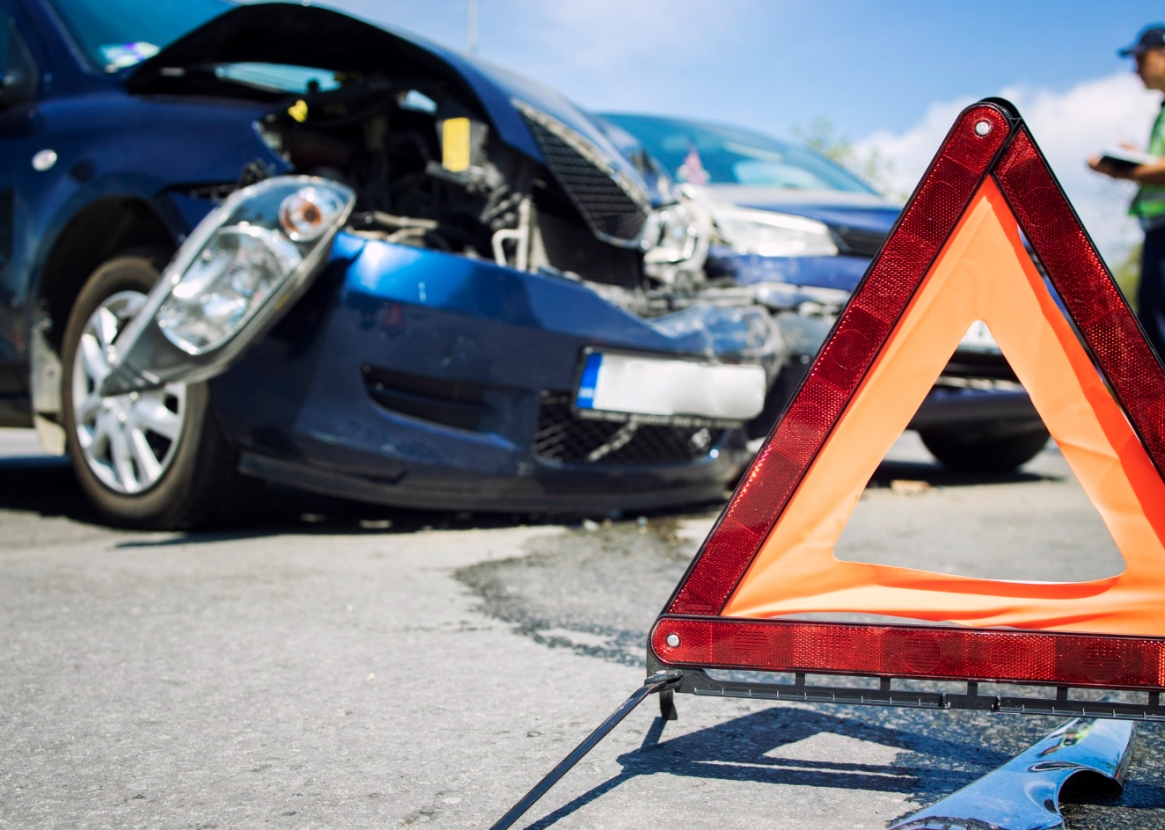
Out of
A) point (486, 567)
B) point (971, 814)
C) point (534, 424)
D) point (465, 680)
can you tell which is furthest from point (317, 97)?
point (971, 814)

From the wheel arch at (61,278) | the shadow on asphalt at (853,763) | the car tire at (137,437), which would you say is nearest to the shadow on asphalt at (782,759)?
the shadow on asphalt at (853,763)

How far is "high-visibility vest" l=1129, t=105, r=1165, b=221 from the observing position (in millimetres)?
4504

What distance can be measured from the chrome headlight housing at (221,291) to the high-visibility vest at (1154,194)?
10.8 feet

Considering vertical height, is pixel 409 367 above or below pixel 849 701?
above

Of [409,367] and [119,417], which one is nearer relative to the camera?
[409,367]

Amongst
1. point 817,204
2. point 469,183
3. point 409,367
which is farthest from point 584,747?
point 817,204

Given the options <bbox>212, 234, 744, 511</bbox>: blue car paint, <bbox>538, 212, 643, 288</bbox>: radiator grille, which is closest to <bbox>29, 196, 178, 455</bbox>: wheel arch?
<bbox>212, 234, 744, 511</bbox>: blue car paint

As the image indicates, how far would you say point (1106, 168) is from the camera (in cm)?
436

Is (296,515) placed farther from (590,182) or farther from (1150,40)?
(1150,40)

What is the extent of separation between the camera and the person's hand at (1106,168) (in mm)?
4328

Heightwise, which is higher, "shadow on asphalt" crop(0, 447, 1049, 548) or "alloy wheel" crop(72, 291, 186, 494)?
"alloy wheel" crop(72, 291, 186, 494)

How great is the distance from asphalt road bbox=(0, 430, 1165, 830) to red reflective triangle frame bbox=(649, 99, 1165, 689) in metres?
0.20

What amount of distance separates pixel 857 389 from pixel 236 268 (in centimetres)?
195

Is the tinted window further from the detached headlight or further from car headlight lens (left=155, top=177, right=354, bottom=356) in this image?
the detached headlight
